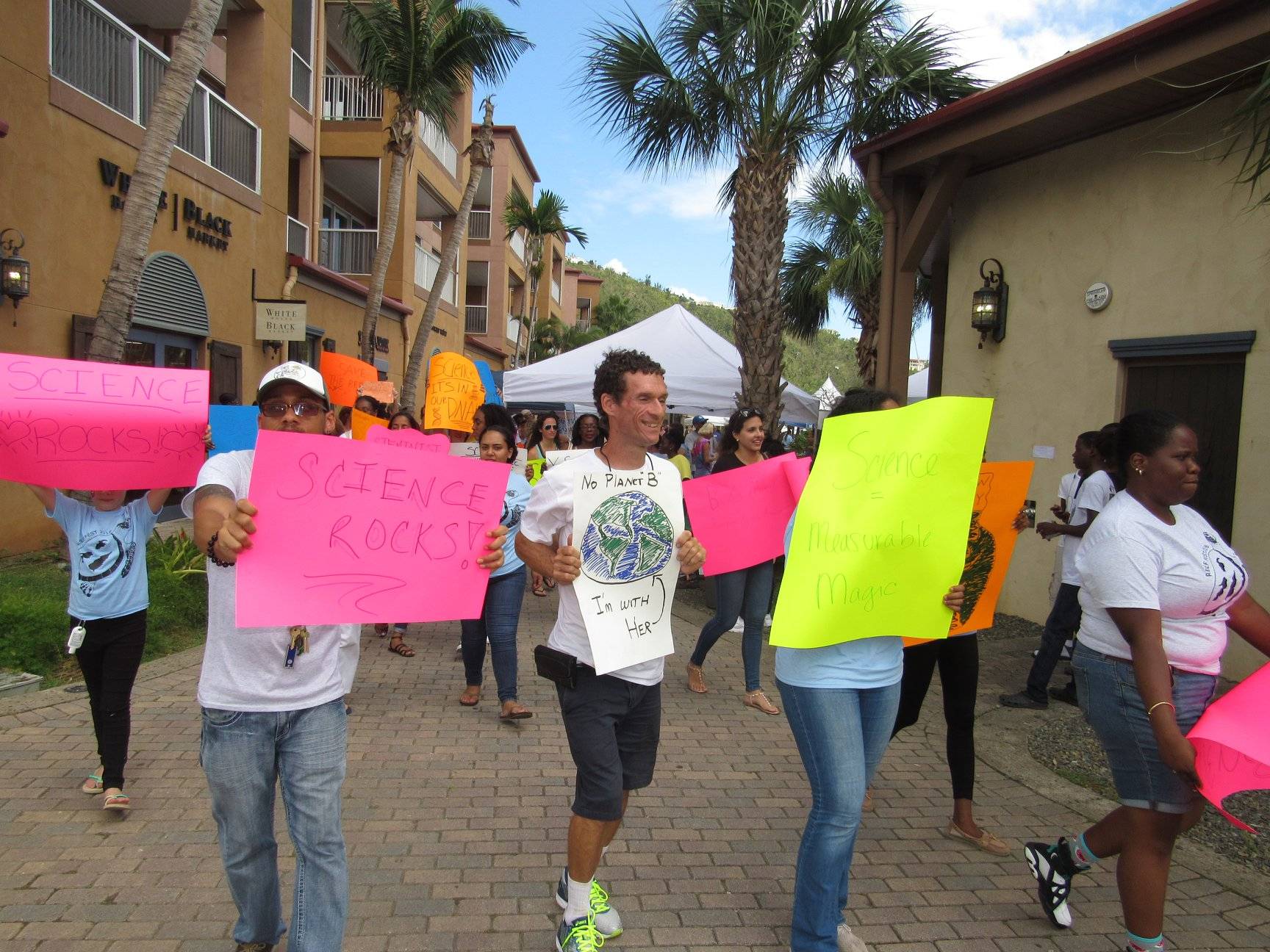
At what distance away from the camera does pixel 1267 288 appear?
247 inches

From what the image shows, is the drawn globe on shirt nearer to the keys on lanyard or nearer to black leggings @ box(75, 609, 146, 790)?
the keys on lanyard

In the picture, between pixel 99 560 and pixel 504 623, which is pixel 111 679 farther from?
pixel 504 623

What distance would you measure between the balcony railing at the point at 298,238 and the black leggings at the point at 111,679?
14882 mm

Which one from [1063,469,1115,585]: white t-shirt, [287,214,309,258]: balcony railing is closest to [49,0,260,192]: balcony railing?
[287,214,309,258]: balcony railing

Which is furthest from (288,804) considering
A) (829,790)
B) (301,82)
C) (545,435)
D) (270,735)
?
(301,82)

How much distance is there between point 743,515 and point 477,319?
38.2 metres

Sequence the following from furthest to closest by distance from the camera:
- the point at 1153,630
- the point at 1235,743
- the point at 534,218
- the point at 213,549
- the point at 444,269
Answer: the point at 534,218 → the point at 444,269 → the point at 1153,630 → the point at 1235,743 → the point at 213,549

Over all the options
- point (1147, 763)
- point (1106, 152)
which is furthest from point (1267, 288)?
point (1147, 763)

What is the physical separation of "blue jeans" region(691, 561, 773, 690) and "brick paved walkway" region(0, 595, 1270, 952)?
510 millimetres

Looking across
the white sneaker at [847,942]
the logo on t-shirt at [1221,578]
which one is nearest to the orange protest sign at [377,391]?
the white sneaker at [847,942]

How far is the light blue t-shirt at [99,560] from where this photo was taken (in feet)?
12.6

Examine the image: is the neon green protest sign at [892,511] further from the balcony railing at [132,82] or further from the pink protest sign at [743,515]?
the balcony railing at [132,82]

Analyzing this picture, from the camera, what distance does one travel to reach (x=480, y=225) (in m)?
40.5

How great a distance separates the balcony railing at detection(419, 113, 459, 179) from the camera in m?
23.6
